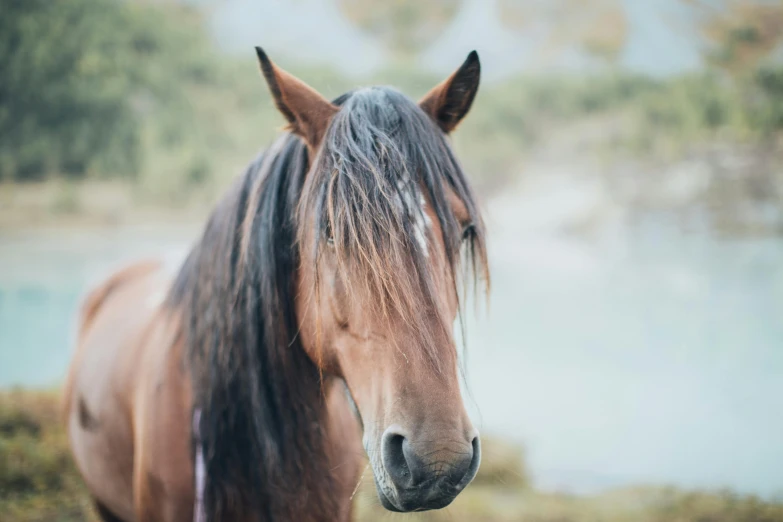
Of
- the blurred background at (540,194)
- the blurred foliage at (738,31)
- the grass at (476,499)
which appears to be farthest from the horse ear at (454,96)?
the blurred foliage at (738,31)

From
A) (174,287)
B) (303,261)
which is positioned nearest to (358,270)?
(303,261)

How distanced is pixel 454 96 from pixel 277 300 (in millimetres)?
639

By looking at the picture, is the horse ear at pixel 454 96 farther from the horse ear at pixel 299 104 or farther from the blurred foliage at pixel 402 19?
the blurred foliage at pixel 402 19

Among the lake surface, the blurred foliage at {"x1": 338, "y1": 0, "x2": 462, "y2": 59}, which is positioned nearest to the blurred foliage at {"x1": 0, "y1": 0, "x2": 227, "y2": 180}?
the lake surface

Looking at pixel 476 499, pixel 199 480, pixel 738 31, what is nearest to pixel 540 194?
pixel 738 31

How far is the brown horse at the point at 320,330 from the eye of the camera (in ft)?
2.87

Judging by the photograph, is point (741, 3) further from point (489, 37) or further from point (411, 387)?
point (411, 387)

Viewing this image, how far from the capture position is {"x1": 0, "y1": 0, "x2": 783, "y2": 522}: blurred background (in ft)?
13.3

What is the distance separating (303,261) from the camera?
1.07 m

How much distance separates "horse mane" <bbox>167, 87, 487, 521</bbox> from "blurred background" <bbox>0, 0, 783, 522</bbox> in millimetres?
2548

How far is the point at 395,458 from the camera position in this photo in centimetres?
83

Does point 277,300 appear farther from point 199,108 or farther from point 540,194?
point 199,108

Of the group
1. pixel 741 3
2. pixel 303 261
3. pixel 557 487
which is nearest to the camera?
pixel 303 261

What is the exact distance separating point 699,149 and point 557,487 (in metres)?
3.53
